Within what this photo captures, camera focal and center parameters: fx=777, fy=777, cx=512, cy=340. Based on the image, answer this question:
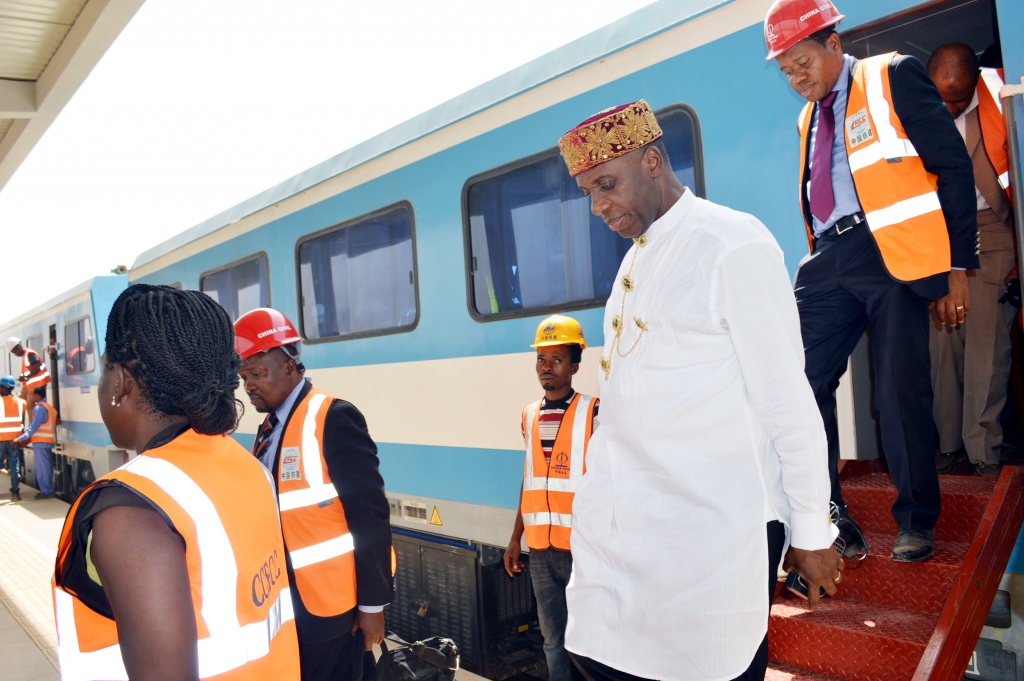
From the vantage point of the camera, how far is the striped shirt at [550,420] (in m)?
3.54

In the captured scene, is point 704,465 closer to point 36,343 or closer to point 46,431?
point 46,431

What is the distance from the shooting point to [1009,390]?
341 cm

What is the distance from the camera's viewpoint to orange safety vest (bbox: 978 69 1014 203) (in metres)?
2.92

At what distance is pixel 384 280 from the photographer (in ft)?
16.0

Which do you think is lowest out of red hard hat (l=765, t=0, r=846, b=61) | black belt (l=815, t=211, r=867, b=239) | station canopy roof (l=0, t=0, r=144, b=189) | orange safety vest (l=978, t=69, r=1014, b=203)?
black belt (l=815, t=211, r=867, b=239)

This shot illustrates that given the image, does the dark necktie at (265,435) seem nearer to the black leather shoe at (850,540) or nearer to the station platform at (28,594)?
the black leather shoe at (850,540)

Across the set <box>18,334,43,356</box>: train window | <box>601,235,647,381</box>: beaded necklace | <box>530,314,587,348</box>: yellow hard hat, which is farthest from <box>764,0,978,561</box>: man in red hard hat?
<box>18,334,43,356</box>: train window

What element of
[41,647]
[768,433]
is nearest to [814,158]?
[768,433]

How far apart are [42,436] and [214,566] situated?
12943mm

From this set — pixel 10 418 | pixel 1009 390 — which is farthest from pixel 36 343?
pixel 1009 390

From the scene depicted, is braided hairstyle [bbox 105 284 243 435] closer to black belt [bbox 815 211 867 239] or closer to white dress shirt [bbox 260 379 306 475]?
white dress shirt [bbox 260 379 306 475]

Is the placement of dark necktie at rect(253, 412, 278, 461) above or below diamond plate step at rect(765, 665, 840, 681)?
above

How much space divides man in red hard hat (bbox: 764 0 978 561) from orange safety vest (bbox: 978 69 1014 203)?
2.71 ft

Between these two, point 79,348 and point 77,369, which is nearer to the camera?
point 79,348
